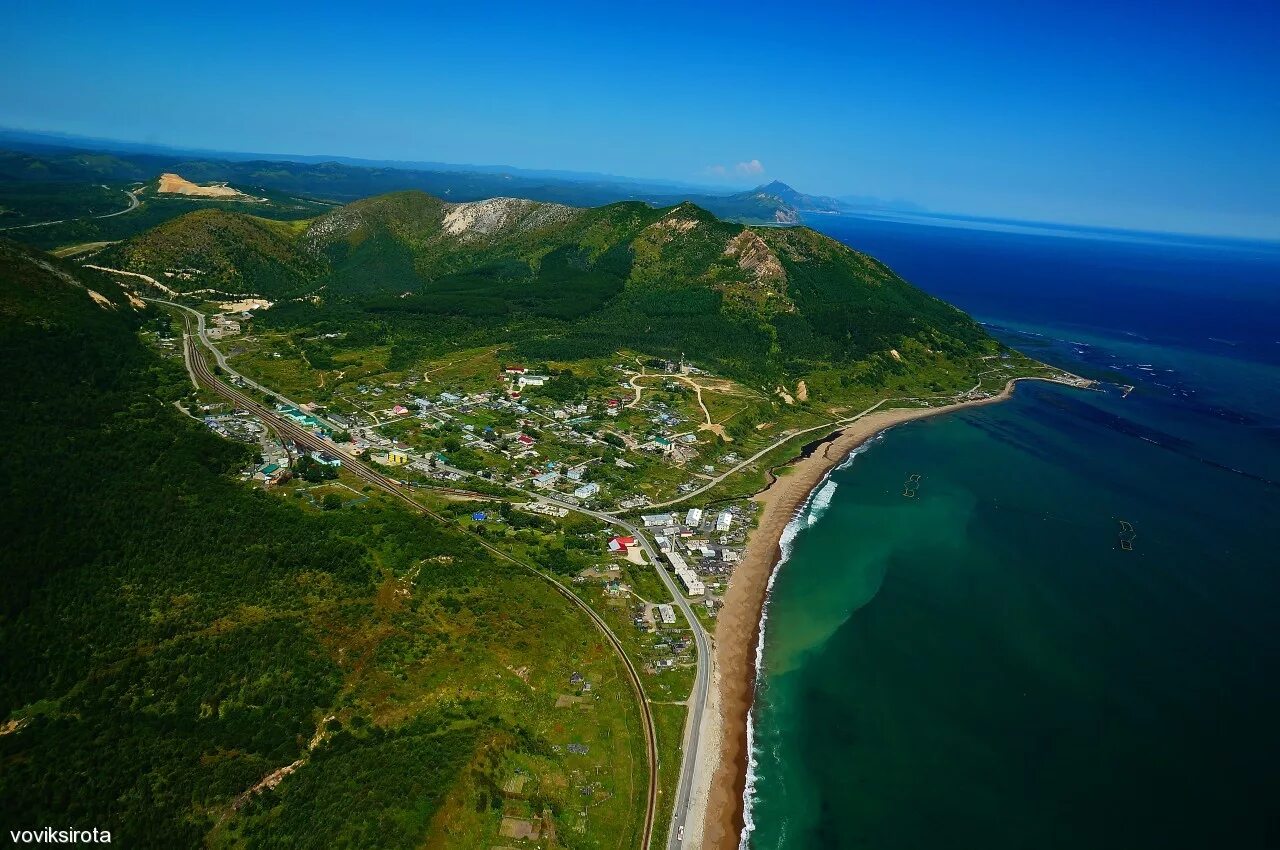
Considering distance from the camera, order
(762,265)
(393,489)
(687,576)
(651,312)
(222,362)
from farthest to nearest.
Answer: (762,265) → (651,312) → (222,362) → (393,489) → (687,576)

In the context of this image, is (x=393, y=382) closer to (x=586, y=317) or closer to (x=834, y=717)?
(x=586, y=317)

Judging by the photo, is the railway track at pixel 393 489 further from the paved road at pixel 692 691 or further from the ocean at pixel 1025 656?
the ocean at pixel 1025 656

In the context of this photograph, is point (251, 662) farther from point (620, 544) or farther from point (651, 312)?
point (651, 312)

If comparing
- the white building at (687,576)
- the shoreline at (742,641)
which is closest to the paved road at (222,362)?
the white building at (687,576)

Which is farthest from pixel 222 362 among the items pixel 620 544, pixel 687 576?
pixel 687 576

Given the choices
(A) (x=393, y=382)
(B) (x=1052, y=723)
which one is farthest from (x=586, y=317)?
(B) (x=1052, y=723)
